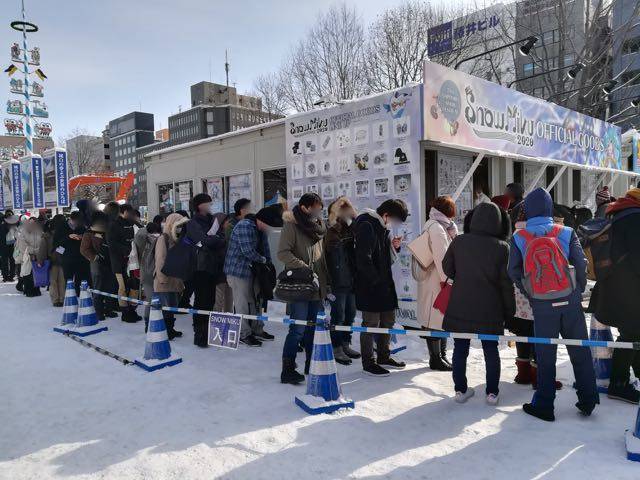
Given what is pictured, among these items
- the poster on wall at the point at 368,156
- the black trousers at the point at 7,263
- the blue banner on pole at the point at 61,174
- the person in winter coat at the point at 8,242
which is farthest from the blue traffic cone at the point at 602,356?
the blue banner on pole at the point at 61,174

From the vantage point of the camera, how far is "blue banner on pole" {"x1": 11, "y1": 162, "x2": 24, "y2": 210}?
18592mm

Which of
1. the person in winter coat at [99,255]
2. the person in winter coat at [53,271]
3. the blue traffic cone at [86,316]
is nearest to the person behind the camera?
the blue traffic cone at [86,316]

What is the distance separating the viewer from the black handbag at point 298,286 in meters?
4.62

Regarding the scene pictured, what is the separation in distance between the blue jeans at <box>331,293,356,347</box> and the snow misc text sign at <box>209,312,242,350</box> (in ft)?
3.83

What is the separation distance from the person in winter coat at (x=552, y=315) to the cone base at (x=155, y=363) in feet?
12.5

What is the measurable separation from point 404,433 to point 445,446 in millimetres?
345

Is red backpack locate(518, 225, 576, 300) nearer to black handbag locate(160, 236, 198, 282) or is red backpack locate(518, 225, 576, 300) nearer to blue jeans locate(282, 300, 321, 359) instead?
blue jeans locate(282, 300, 321, 359)

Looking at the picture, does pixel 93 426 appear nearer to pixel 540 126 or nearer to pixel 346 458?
pixel 346 458

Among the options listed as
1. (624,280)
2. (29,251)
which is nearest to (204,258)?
(624,280)

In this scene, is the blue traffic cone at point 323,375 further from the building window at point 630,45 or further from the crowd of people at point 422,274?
the building window at point 630,45

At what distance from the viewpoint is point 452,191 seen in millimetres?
7879

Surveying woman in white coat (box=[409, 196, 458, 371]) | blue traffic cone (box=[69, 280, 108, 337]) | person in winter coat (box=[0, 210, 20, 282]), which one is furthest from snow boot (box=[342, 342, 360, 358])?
person in winter coat (box=[0, 210, 20, 282])

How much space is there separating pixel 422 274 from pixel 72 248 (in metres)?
6.62

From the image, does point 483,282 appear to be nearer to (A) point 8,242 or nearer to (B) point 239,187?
(B) point 239,187
